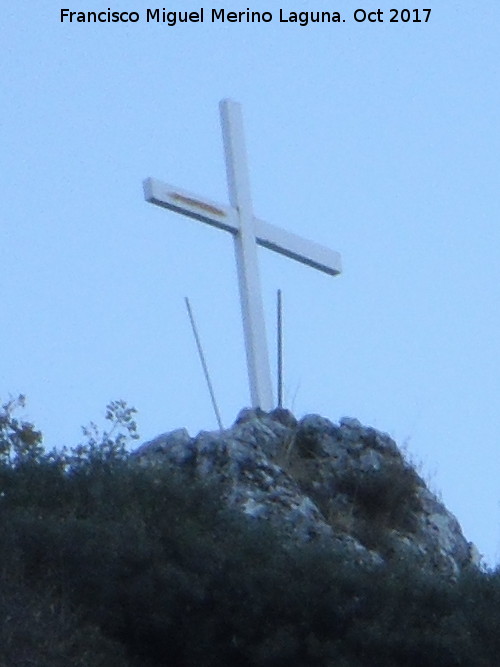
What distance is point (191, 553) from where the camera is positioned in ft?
43.1

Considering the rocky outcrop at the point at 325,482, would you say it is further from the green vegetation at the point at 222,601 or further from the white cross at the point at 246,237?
the green vegetation at the point at 222,601

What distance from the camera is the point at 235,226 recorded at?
55.1ft

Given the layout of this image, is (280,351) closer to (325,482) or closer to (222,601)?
(325,482)

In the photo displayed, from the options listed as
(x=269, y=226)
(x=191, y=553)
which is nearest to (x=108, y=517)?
(x=191, y=553)

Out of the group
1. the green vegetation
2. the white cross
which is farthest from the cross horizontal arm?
the green vegetation

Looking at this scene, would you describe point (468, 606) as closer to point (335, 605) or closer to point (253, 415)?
point (335, 605)

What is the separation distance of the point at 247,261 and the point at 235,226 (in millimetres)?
357

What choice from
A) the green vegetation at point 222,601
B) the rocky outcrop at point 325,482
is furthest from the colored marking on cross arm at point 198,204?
the green vegetation at point 222,601

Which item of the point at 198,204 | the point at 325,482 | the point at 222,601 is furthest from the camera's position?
the point at 198,204

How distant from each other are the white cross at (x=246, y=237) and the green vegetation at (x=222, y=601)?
2.96m

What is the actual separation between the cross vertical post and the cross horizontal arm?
0.44 feet

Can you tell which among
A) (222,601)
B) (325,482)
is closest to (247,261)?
(325,482)

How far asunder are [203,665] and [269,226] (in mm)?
5579

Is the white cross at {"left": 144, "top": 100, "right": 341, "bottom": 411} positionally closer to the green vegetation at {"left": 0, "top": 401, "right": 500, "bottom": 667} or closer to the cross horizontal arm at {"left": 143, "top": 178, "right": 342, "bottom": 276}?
the cross horizontal arm at {"left": 143, "top": 178, "right": 342, "bottom": 276}
